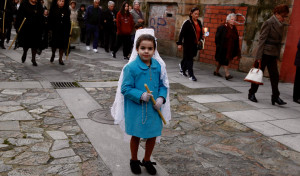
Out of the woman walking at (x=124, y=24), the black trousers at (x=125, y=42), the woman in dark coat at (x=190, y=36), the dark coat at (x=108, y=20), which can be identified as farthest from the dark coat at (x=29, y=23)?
the dark coat at (x=108, y=20)

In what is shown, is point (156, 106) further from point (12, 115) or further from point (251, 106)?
point (251, 106)

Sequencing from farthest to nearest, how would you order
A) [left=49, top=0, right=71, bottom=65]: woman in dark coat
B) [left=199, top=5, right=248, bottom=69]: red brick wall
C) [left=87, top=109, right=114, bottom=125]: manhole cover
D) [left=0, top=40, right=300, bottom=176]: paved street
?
[left=199, top=5, right=248, bottom=69]: red brick wall, [left=49, top=0, right=71, bottom=65]: woman in dark coat, [left=87, top=109, right=114, bottom=125]: manhole cover, [left=0, top=40, right=300, bottom=176]: paved street

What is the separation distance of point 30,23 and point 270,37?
5.85 meters

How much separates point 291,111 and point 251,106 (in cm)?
74

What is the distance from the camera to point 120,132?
14.6 ft

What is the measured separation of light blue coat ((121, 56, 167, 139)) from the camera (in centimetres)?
305

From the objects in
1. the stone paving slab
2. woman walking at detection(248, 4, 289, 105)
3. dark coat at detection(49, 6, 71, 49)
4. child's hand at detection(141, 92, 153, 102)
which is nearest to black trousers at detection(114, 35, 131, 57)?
dark coat at detection(49, 6, 71, 49)

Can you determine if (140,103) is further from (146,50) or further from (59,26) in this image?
(59,26)

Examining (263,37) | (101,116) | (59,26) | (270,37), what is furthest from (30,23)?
(270,37)

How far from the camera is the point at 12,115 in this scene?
4.75m

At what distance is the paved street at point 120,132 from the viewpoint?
3506mm

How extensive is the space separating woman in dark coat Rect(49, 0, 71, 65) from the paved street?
4.96 ft

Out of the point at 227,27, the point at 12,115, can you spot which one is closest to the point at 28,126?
the point at 12,115

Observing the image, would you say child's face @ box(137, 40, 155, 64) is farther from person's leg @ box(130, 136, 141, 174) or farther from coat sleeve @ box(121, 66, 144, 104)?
person's leg @ box(130, 136, 141, 174)
